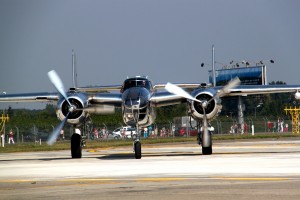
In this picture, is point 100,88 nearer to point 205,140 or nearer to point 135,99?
point 135,99

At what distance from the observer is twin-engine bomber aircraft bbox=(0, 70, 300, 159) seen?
31.7 meters

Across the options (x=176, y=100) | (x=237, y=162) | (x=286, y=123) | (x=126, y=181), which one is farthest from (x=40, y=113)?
(x=126, y=181)

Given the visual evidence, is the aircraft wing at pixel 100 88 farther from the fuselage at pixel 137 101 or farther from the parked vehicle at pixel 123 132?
the parked vehicle at pixel 123 132

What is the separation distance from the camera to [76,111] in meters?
33.1

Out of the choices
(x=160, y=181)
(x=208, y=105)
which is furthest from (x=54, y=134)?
(x=160, y=181)

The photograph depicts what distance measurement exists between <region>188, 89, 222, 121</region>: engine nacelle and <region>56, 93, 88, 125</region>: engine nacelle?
4865 millimetres

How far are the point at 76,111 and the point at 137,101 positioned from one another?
352 centimetres

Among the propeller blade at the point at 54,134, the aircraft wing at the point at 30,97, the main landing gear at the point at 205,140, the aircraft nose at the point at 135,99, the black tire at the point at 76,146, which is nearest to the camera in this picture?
the aircraft nose at the point at 135,99

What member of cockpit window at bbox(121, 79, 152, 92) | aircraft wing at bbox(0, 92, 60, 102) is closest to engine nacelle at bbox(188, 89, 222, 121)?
cockpit window at bbox(121, 79, 152, 92)

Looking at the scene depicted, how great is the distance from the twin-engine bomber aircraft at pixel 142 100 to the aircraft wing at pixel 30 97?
656mm

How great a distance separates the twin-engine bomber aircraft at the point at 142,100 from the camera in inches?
1249

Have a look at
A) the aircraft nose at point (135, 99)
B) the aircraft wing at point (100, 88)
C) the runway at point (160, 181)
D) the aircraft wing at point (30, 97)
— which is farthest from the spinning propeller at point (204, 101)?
the aircraft wing at point (30, 97)

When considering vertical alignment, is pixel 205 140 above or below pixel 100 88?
below

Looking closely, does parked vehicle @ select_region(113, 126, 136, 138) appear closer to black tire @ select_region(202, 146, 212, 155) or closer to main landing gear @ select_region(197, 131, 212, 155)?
black tire @ select_region(202, 146, 212, 155)
